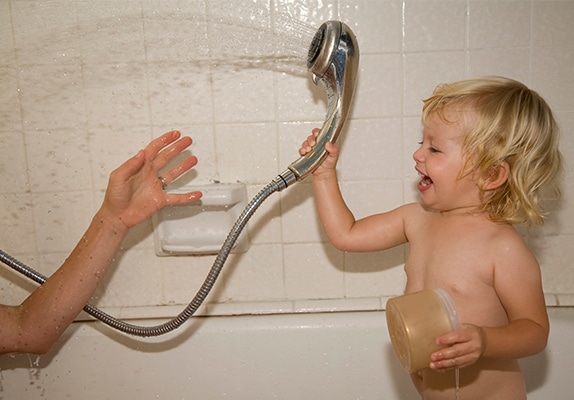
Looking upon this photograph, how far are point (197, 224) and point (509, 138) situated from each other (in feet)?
2.31

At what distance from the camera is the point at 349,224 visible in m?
1.19

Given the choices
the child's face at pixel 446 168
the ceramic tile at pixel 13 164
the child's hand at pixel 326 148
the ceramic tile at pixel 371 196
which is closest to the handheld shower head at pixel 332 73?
the child's hand at pixel 326 148

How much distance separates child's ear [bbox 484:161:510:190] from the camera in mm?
998

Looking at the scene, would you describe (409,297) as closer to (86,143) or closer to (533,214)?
(533,214)

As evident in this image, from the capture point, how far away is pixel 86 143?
1334 millimetres

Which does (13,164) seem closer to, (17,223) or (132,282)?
(17,223)

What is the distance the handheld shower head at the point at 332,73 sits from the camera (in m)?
1.08

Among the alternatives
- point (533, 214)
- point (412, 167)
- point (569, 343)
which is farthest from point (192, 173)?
point (569, 343)

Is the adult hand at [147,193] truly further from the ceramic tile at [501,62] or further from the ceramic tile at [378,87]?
the ceramic tile at [501,62]

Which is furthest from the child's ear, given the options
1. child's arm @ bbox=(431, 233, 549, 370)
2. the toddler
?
child's arm @ bbox=(431, 233, 549, 370)

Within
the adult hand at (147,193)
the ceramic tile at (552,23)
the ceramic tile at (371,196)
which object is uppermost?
the ceramic tile at (552,23)

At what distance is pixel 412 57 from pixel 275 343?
28.1 inches

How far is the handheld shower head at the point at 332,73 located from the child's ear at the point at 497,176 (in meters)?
0.29

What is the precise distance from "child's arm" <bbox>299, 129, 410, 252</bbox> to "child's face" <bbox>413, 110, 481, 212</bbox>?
14cm
